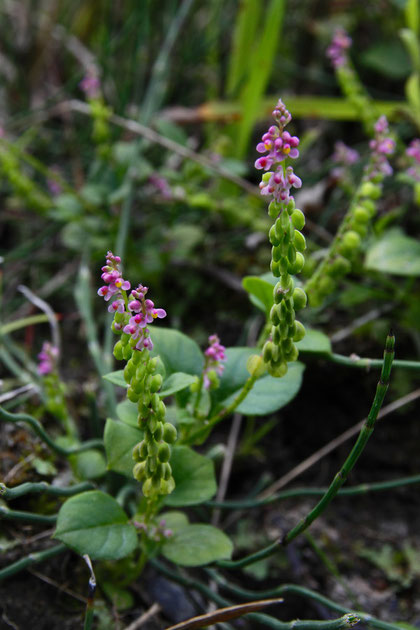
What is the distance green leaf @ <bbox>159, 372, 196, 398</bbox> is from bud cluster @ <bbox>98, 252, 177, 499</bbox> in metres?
0.05

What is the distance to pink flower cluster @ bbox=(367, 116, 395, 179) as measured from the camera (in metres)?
1.00

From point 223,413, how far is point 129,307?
0.28 metres

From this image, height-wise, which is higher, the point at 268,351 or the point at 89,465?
the point at 268,351

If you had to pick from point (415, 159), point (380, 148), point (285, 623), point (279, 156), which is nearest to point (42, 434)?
point (285, 623)

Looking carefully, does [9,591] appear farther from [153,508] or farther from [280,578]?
[280,578]

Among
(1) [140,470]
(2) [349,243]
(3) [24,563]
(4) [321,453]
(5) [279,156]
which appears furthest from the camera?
(4) [321,453]

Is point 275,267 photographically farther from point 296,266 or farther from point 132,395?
point 132,395

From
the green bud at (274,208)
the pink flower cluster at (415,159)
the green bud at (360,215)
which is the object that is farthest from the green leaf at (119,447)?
the pink flower cluster at (415,159)

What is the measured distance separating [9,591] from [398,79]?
205 centimetres

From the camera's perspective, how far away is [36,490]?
82cm

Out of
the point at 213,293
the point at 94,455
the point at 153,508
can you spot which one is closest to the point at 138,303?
the point at 153,508

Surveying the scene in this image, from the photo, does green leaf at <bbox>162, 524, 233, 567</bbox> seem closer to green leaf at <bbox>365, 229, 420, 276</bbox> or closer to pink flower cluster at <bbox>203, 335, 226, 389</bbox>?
pink flower cluster at <bbox>203, 335, 226, 389</bbox>

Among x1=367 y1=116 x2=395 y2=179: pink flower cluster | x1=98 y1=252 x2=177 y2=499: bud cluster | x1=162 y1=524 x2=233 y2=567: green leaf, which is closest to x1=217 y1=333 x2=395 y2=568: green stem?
x1=162 y1=524 x2=233 y2=567: green leaf

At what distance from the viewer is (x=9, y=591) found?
0.94 metres
